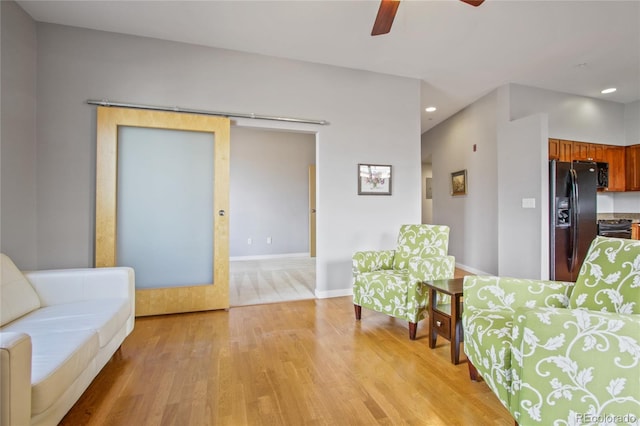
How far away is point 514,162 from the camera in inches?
155

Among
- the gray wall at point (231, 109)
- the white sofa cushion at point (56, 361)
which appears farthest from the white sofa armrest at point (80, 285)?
the gray wall at point (231, 109)

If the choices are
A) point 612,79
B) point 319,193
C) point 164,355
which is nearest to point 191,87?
point 319,193

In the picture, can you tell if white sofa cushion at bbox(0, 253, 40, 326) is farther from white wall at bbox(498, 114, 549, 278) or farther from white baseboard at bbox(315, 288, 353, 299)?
white wall at bbox(498, 114, 549, 278)

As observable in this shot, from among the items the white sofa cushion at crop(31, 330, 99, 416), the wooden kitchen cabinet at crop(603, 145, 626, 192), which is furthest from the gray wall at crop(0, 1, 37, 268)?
the wooden kitchen cabinet at crop(603, 145, 626, 192)

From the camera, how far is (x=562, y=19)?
269 centimetres

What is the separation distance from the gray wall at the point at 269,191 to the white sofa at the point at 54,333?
3906 mm

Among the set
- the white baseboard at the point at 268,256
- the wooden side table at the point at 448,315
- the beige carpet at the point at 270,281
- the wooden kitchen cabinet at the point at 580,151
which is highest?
the wooden kitchen cabinet at the point at 580,151

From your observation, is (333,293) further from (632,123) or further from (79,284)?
(632,123)

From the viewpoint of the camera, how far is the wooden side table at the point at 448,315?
1.94m

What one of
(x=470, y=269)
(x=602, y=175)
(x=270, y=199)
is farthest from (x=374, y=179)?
(x=602, y=175)

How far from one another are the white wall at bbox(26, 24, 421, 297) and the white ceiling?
0.16m

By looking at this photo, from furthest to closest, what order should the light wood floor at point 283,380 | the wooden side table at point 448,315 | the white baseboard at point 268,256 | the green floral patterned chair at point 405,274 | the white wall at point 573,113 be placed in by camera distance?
the white baseboard at point 268,256, the white wall at point 573,113, the green floral patterned chair at point 405,274, the wooden side table at point 448,315, the light wood floor at point 283,380

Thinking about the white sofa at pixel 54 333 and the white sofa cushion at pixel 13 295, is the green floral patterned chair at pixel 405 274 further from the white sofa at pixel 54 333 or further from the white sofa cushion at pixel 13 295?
the white sofa cushion at pixel 13 295

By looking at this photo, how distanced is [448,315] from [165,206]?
2801 mm
